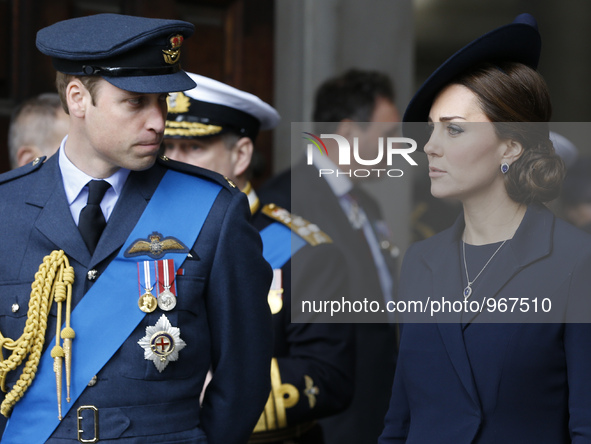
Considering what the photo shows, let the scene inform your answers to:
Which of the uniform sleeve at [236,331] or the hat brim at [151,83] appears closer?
the hat brim at [151,83]

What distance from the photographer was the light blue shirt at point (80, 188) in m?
2.29

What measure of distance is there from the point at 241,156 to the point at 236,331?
1016mm

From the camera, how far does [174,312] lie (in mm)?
2225

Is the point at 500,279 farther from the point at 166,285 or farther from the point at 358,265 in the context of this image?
the point at 358,265

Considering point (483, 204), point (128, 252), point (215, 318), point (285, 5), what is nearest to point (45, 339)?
point (128, 252)

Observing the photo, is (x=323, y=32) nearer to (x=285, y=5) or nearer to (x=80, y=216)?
(x=285, y=5)

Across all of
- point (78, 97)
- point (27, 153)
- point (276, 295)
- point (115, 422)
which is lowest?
point (115, 422)

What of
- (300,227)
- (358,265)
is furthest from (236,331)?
(358,265)

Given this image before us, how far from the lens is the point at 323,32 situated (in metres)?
5.09

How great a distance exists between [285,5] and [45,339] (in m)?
3.26

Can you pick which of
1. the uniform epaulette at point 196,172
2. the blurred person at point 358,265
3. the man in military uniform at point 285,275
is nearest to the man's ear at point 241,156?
the man in military uniform at point 285,275

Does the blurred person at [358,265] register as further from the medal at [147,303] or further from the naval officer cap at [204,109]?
the medal at [147,303]

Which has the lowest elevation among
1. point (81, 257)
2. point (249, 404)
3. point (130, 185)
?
point (249, 404)

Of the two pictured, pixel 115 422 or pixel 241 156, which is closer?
pixel 115 422
